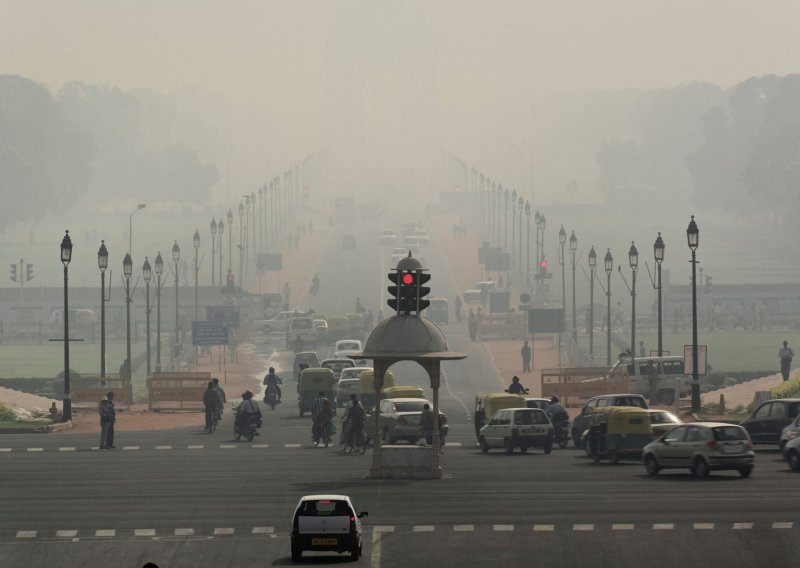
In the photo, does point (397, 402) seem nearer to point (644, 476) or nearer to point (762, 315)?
point (644, 476)

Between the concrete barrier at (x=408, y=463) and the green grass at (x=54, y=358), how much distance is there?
194 feet

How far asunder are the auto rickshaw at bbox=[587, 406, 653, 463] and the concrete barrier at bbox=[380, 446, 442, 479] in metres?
5.56

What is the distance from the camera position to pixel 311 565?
2944 centimetres

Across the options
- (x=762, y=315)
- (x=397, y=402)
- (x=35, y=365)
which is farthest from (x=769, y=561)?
(x=762, y=315)

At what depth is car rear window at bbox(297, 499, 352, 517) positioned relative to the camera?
96.7ft

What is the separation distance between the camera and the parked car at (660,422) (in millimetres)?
48500

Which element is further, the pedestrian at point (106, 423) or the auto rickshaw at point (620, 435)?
the pedestrian at point (106, 423)

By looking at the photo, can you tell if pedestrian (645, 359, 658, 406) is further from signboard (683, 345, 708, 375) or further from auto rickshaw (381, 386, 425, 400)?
auto rickshaw (381, 386, 425, 400)

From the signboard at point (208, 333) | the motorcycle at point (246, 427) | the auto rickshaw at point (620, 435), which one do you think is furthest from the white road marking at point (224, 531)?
the signboard at point (208, 333)

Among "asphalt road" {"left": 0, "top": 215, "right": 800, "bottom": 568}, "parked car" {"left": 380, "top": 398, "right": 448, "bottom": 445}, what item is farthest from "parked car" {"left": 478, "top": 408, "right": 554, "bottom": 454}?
"parked car" {"left": 380, "top": 398, "right": 448, "bottom": 445}

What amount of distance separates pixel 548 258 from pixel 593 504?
6045 inches

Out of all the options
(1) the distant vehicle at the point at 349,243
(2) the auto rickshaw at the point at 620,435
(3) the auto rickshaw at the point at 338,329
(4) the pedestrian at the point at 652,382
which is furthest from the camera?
(1) the distant vehicle at the point at 349,243

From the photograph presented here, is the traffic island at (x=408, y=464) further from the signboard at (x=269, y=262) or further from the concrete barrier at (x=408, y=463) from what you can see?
the signboard at (x=269, y=262)

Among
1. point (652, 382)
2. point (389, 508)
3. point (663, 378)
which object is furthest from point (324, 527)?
point (663, 378)
